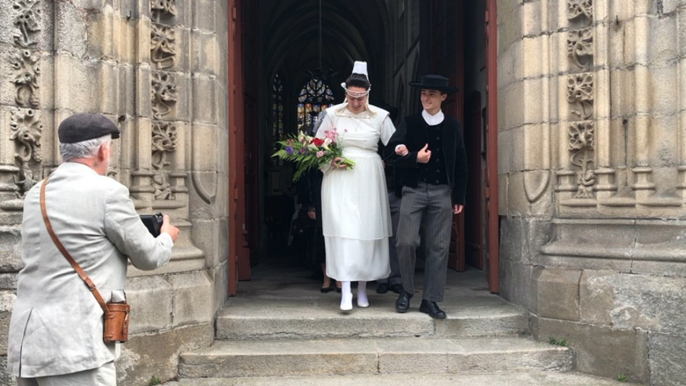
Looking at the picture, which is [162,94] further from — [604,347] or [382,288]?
[604,347]

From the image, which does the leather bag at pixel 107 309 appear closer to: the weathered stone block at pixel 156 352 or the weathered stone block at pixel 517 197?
the weathered stone block at pixel 156 352

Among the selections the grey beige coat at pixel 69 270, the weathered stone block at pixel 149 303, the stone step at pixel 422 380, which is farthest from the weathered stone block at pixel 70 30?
the stone step at pixel 422 380

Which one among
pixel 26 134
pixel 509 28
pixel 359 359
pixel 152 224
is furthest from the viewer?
pixel 509 28

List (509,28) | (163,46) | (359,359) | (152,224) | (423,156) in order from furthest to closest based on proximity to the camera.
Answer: (509,28), (423,156), (163,46), (359,359), (152,224)

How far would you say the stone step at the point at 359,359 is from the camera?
4.55 meters

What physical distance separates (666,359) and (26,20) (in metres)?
5.04

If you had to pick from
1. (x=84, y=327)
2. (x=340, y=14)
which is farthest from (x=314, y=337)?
(x=340, y=14)

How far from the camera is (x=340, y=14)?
21094 mm

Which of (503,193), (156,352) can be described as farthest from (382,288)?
(156,352)

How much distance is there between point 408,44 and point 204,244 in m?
9.38

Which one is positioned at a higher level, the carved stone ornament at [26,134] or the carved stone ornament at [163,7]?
the carved stone ornament at [163,7]

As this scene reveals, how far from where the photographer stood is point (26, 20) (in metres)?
4.17

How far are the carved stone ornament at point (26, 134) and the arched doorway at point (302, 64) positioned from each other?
1.85 metres

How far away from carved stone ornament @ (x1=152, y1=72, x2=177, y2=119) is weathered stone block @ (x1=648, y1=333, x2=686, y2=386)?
4.03m
